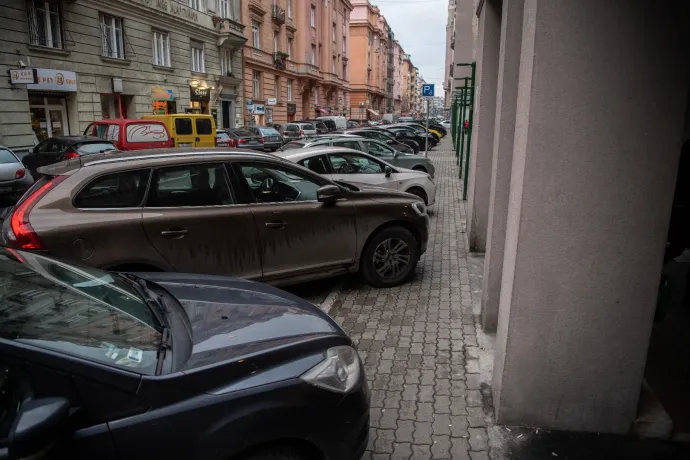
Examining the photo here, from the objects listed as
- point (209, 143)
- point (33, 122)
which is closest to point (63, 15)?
point (33, 122)

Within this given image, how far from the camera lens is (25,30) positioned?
1884 centimetres

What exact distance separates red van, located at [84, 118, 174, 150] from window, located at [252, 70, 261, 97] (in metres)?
24.6

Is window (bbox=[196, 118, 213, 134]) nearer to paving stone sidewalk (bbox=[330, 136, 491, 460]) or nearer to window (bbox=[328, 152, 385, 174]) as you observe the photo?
window (bbox=[328, 152, 385, 174])

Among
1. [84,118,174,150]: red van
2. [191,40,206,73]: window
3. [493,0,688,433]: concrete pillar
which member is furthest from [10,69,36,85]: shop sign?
[493,0,688,433]: concrete pillar

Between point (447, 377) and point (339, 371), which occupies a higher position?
point (339, 371)

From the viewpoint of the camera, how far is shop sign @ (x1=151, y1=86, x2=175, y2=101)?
26188 millimetres

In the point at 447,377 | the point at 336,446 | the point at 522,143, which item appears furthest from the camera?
the point at 447,377

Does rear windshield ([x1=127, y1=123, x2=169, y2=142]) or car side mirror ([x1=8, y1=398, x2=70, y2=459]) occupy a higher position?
rear windshield ([x1=127, y1=123, x2=169, y2=142])

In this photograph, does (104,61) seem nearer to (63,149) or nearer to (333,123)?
(63,149)

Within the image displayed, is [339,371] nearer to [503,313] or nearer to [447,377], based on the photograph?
[503,313]

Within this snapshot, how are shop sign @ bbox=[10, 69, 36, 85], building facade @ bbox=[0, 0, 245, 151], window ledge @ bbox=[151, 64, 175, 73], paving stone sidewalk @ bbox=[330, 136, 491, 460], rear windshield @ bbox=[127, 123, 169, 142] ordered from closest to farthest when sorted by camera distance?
paving stone sidewalk @ bbox=[330, 136, 491, 460]
rear windshield @ bbox=[127, 123, 169, 142]
shop sign @ bbox=[10, 69, 36, 85]
building facade @ bbox=[0, 0, 245, 151]
window ledge @ bbox=[151, 64, 175, 73]

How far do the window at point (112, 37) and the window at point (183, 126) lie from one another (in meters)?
7.41

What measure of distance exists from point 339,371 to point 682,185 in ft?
9.69

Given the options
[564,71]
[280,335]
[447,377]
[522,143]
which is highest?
[564,71]
